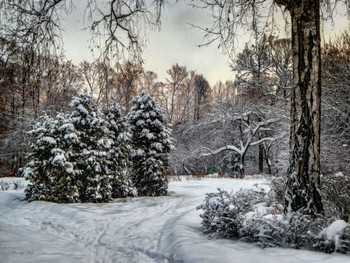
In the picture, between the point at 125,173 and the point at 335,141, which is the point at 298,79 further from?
the point at 125,173

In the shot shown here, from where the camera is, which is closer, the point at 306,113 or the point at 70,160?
the point at 306,113

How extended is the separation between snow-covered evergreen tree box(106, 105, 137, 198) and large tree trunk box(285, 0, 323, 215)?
7.32m

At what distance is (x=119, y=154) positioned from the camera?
10.3 metres

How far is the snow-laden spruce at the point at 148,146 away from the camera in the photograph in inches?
435

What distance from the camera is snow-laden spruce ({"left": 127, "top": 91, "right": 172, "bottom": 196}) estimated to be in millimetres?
11055

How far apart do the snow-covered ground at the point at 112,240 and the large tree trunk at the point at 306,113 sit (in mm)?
993

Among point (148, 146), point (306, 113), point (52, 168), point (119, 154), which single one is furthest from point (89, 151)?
point (306, 113)

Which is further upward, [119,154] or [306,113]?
[306,113]

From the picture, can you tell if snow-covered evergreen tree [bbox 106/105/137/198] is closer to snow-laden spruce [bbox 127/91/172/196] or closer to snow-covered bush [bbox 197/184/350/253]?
snow-laden spruce [bbox 127/91/172/196]

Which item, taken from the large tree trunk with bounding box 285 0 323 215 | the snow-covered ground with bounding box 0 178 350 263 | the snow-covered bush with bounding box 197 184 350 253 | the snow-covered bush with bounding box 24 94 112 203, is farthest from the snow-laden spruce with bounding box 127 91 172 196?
the large tree trunk with bounding box 285 0 323 215

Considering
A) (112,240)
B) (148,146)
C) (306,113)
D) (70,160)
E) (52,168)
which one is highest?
(306,113)

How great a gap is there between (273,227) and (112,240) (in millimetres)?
2813

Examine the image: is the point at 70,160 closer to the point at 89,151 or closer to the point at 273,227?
the point at 89,151

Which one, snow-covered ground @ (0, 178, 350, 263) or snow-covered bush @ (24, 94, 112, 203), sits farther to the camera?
snow-covered bush @ (24, 94, 112, 203)
